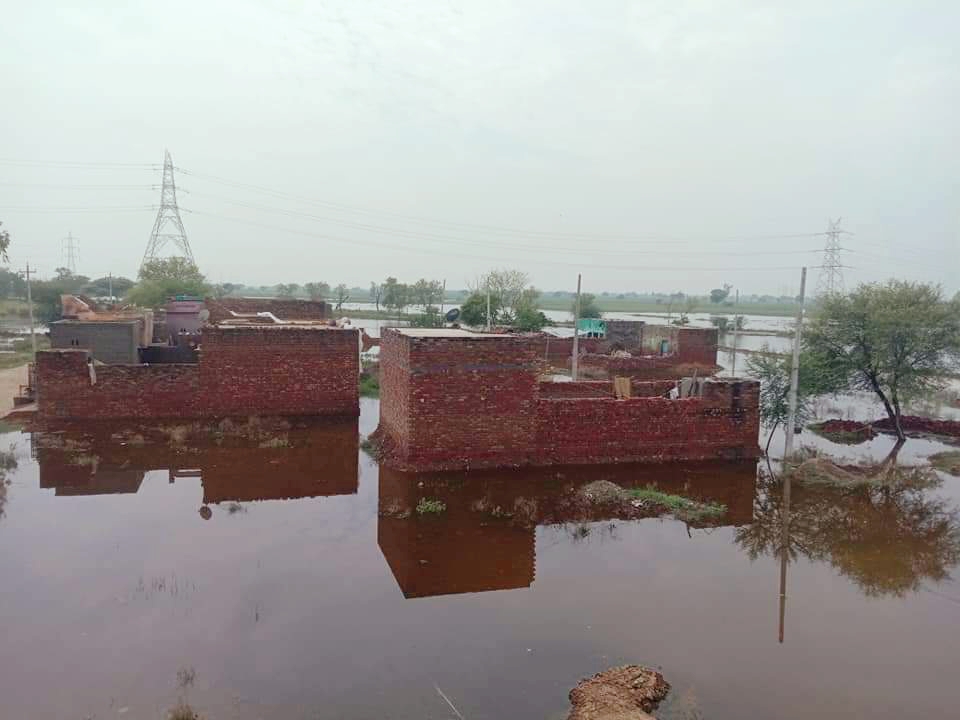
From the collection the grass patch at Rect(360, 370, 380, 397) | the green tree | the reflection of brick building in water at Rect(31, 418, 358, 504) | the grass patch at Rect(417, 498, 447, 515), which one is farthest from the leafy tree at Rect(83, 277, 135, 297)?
the grass patch at Rect(417, 498, 447, 515)

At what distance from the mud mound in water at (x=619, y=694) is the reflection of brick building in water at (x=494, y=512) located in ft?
6.08

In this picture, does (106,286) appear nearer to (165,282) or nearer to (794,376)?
(165,282)

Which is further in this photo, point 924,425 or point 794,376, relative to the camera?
point 924,425

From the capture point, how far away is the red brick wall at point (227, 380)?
533 inches

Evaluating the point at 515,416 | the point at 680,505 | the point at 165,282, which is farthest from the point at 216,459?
the point at 165,282

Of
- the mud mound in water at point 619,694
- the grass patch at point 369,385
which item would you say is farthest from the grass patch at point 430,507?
the grass patch at point 369,385

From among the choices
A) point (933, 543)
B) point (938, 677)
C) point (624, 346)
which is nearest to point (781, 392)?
point (933, 543)

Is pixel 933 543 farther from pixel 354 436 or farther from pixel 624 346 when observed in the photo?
pixel 624 346

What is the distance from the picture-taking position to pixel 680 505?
31.3 feet

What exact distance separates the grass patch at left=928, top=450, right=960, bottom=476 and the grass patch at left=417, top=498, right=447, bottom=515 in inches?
391

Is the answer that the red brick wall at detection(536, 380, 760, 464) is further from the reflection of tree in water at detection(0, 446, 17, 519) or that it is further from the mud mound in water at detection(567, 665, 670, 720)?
the reflection of tree in water at detection(0, 446, 17, 519)

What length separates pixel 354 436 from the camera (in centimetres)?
1329

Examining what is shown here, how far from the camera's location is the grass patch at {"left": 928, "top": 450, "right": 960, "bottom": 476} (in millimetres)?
12281

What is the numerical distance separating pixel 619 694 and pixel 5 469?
1032cm
